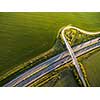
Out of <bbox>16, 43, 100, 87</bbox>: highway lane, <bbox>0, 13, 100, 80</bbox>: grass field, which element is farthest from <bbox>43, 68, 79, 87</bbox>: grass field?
<bbox>0, 13, 100, 80</bbox>: grass field

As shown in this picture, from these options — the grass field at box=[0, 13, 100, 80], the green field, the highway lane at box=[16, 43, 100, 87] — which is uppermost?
the grass field at box=[0, 13, 100, 80]

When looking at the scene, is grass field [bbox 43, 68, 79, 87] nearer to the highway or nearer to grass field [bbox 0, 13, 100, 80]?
the highway

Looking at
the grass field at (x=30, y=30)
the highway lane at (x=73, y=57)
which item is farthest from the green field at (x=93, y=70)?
the grass field at (x=30, y=30)

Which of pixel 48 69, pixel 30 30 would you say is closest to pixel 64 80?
pixel 48 69

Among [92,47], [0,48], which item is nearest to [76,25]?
[92,47]

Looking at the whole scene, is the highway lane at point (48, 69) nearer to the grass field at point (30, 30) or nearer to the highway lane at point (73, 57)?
the highway lane at point (73, 57)
